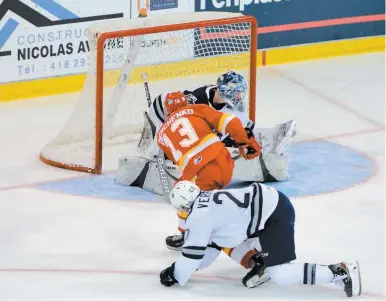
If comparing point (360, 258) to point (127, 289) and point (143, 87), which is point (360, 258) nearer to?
point (127, 289)

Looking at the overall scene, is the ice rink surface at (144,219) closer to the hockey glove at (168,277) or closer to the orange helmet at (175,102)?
the hockey glove at (168,277)

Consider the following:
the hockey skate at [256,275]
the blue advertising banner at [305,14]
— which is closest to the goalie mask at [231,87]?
the hockey skate at [256,275]

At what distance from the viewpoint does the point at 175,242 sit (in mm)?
6203

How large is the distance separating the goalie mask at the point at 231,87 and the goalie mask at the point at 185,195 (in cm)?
117

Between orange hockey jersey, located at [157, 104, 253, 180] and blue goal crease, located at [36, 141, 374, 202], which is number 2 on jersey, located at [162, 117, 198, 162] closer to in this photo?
orange hockey jersey, located at [157, 104, 253, 180]

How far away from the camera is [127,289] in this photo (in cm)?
575

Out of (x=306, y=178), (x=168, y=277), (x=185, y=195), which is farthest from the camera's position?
(x=306, y=178)

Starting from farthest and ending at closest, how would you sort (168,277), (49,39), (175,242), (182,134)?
(49,39) → (175,242) → (182,134) → (168,277)

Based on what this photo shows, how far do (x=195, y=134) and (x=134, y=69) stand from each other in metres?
1.76

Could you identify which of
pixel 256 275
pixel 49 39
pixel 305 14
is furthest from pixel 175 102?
pixel 305 14

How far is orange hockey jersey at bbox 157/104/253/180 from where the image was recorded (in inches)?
239

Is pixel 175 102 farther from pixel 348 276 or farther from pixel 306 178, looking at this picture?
pixel 348 276

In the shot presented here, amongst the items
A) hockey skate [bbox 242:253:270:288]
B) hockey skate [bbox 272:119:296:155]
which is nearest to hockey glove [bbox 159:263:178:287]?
hockey skate [bbox 242:253:270:288]

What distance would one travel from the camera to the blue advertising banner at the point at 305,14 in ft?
30.1
